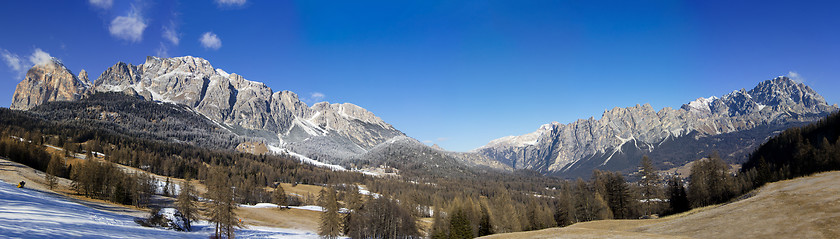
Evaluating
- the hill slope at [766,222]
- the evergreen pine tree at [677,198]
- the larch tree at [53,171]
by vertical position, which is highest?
the larch tree at [53,171]

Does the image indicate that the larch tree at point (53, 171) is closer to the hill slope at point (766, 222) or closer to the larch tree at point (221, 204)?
the larch tree at point (221, 204)

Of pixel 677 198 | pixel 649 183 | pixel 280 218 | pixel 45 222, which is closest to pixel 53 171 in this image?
pixel 280 218

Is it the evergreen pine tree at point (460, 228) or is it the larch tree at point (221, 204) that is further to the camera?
the evergreen pine tree at point (460, 228)

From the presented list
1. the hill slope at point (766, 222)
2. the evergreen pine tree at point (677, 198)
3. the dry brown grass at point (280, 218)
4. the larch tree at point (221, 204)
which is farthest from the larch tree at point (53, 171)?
the evergreen pine tree at point (677, 198)


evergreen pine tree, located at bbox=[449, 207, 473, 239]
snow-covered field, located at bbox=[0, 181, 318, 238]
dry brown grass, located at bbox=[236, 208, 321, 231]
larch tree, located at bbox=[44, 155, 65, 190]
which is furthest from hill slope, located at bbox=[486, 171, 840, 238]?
larch tree, located at bbox=[44, 155, 65, 190]

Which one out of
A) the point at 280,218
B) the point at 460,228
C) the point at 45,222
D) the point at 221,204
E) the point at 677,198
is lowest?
the point at 280,218

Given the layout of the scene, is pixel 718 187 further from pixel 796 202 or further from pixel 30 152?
pixel 30 152

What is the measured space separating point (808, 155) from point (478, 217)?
85.9m

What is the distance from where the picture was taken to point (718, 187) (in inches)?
3056

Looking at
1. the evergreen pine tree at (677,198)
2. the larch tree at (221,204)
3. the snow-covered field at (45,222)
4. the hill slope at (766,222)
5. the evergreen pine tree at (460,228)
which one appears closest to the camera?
the snow-covered field at (45,222)

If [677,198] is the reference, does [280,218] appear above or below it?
below

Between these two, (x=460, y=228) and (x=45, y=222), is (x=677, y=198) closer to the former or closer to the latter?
(x=460, y=228)

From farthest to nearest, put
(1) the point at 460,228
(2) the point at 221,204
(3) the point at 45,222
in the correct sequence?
(1) the point at 460,228, (2) the point at 221,204, (3) the point at 45,222

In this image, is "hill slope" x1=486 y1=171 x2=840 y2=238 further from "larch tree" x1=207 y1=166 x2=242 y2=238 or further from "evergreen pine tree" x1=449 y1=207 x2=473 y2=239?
"larch tree" x1=207 y1=166 x2=242 y2=238
